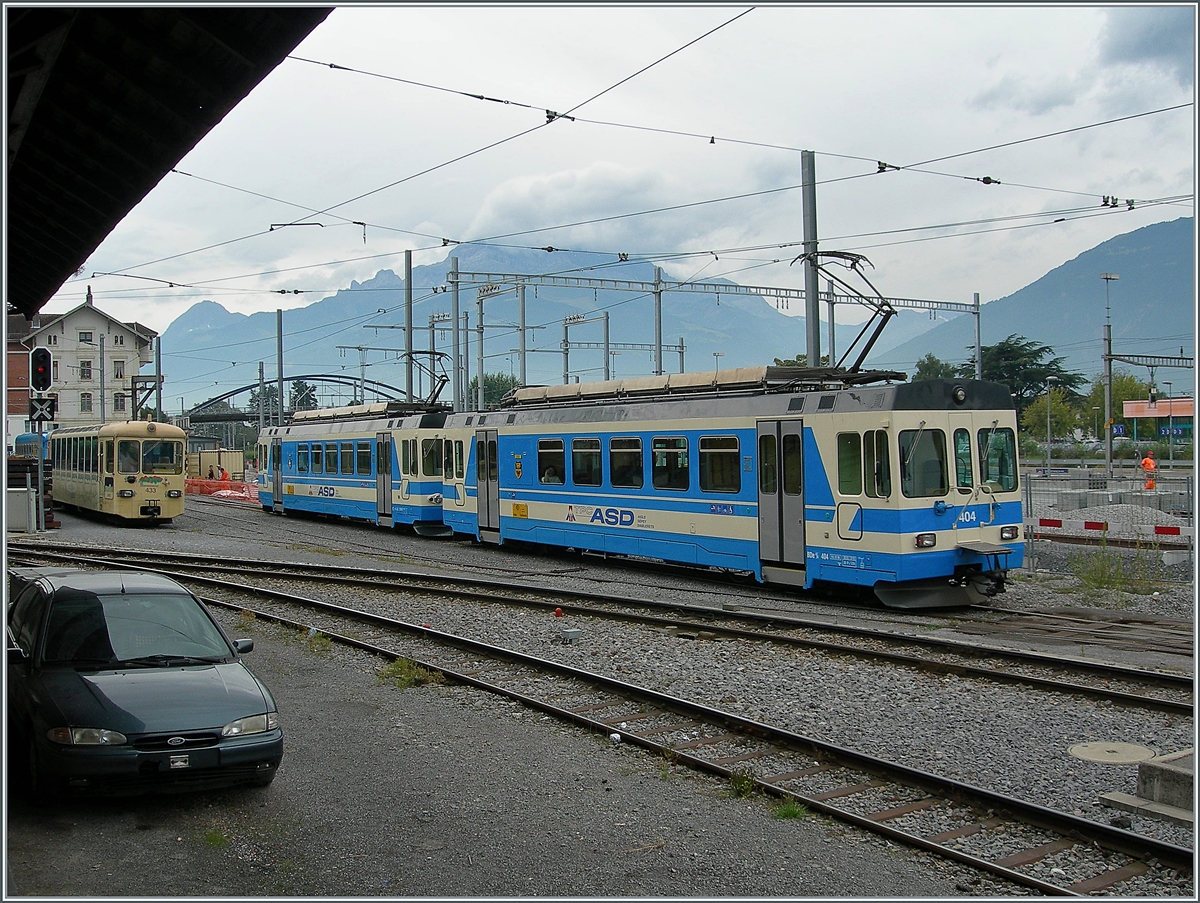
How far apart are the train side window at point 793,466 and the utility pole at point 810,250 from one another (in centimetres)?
326

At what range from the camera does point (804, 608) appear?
15.0 metres

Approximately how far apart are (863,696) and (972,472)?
6.07 meters

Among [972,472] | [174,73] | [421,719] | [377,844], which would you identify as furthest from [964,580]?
[174,73]

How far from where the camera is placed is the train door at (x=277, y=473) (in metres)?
35.8

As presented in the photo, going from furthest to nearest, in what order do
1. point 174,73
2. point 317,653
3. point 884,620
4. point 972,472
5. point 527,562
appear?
point 527,562
point 972,472
point 884,620
point 317,653
point 174,73

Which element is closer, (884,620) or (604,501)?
(884,620)

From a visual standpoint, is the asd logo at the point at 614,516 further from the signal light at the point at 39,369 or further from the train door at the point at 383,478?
the signal light at the point at 39,369

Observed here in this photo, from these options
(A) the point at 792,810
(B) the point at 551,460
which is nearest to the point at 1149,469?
(B) the point at 551,460

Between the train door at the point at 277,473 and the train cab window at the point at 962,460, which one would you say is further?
the train door at the point at 277,473

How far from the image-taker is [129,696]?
691cm

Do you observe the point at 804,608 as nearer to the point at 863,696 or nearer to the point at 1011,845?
the point at 863,696

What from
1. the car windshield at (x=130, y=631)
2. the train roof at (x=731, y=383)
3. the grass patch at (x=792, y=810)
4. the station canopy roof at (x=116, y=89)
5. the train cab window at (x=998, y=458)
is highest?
Answer: the station canopy roof at (x=116, y=89)

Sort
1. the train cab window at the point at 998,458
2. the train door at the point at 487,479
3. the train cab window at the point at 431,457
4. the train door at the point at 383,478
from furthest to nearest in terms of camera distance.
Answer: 1. the train door at the point at 383,478
2. the train cab window at the point at 431,457
3. the train door at the point at 487,479
4. the train cab window at the point at 998,458

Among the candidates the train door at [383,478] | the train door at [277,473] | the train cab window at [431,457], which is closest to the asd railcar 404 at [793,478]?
the train cab window at [431,457]
